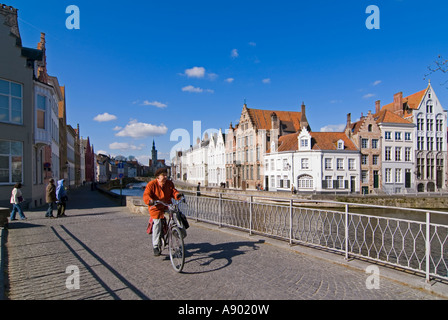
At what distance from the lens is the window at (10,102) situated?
15.7 metres

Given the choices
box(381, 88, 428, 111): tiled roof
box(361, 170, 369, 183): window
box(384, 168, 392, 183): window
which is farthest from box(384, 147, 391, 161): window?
box(381, 88, 428, 111): tiled roof

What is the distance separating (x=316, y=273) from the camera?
514cm

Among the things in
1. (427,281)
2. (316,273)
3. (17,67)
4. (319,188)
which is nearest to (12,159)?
(17,67)

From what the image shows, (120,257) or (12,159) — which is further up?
(12,159)

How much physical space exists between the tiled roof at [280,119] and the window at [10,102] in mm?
37909

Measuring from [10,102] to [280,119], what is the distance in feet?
140

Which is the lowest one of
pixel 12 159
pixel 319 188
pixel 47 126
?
pixel 319 188

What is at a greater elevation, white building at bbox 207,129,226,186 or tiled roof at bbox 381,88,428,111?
tiled roof at bbox 381,88,428,111

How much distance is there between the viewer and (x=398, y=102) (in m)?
46.5

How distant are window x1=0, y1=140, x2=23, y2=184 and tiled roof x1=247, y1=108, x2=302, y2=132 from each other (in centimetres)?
3841

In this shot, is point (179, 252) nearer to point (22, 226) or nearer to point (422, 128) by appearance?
point (22, 226)

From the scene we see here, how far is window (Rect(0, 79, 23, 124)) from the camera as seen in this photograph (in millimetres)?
15727
